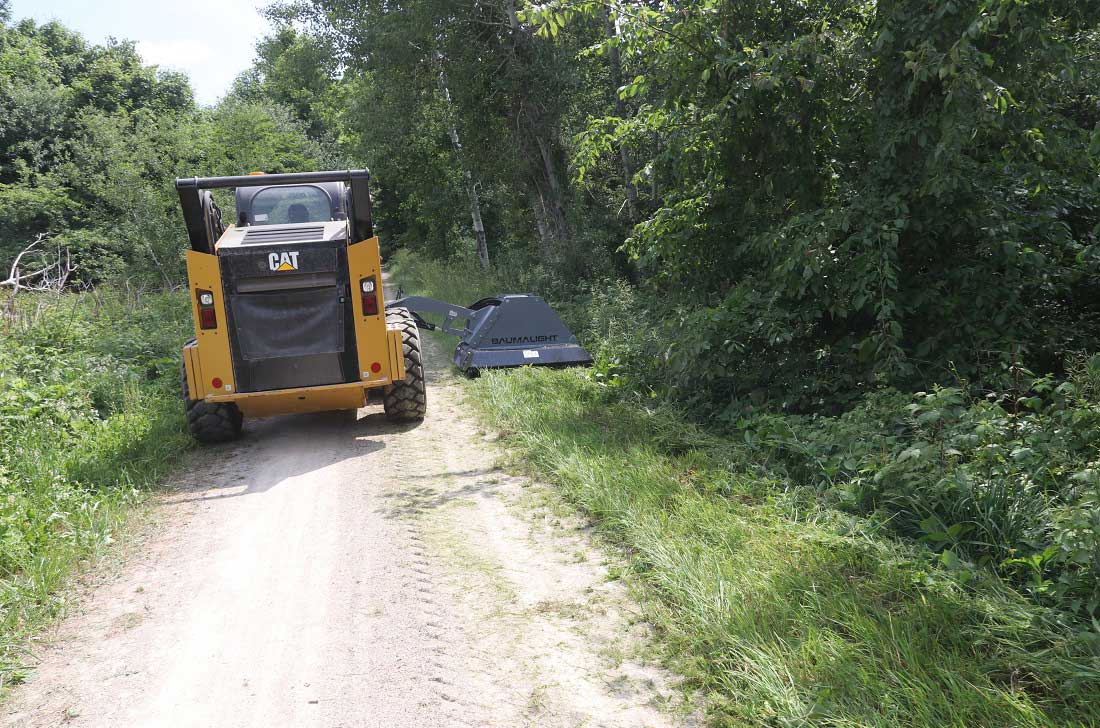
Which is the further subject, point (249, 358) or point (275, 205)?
point (275, 205)

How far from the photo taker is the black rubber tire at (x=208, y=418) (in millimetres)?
7656

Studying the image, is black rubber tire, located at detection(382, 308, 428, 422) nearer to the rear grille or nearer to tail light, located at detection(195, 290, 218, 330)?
the rear grille

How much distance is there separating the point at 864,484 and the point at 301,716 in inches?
127

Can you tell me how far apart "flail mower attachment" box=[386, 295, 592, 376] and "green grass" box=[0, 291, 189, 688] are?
142 inches

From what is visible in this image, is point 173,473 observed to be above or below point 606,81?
below

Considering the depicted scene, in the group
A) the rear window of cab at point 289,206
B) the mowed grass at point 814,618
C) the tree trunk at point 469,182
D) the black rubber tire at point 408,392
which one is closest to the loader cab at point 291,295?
the rear window of cab at point 289,206

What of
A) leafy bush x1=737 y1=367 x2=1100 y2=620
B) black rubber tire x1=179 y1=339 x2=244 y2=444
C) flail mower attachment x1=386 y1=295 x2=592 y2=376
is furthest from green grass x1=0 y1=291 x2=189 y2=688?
leafy bush x1=737 y1=367 x2=1100 y2=620

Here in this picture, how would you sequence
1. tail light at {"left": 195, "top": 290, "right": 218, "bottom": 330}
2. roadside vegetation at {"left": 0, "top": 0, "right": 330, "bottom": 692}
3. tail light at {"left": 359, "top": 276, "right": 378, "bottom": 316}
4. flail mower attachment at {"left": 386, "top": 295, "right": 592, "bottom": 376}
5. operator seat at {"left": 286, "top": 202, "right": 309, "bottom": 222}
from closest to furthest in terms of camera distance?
roadside vegetation at {"left": 0, "top": 0, "right": 330, "bottom": 692}, tail light at {"left": 195, "top": 290, "right": 218, "bottom": 330}, tail light at {"left": 359, "top": 276, "right": 378, "bottom": 316}, operator seat at {"left": 286, "top": 202, "right": 309, "bottom": 222}, flail mower attachment at {"left": 386, "top": 295, "right": 592, "bottom": 376}

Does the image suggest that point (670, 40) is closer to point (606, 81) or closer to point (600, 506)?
point (600, 506)

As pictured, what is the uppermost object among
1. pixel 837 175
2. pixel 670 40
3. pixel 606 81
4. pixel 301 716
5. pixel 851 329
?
pixel 606 81

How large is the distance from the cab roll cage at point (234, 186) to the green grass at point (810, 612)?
3531 millimetres

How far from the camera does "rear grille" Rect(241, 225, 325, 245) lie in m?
7.38

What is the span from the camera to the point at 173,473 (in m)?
6.97

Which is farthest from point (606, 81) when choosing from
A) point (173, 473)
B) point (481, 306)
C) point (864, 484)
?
point (864, 484)
